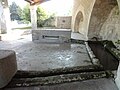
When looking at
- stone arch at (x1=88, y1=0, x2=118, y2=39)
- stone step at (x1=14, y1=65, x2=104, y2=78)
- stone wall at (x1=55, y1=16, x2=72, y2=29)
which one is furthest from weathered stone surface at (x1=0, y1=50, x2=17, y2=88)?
stone wall at (x1=55, y1=16, x2=72, y2=29)

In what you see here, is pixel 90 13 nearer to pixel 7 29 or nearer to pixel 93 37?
pixel 93 37

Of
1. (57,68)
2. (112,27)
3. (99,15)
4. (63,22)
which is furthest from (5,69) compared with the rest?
(63,22)

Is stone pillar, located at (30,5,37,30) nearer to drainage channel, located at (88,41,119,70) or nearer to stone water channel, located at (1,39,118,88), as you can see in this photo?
stone water channel, located at (1,39,118,88)

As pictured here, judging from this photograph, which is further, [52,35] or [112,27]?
[52,35]

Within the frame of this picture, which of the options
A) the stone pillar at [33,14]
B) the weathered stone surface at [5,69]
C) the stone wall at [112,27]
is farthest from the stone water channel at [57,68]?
the stone pillar at [33,14]

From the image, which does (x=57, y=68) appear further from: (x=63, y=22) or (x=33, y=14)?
(x=63, y=22)

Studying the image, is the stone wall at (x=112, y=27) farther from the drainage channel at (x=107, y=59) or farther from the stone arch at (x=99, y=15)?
the drainage channel at (x=107, y=59)

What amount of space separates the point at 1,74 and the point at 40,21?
440 inches

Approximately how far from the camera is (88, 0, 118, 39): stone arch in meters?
6.07

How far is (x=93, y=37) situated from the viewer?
7.46m

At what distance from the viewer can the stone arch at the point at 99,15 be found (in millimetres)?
6070

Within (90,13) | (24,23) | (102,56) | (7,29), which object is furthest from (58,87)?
(24,23)

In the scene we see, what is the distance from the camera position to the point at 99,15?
22.6ft

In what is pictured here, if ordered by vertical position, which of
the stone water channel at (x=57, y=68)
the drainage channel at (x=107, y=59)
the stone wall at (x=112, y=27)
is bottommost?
the drainage channel at (x=107, y=59)
